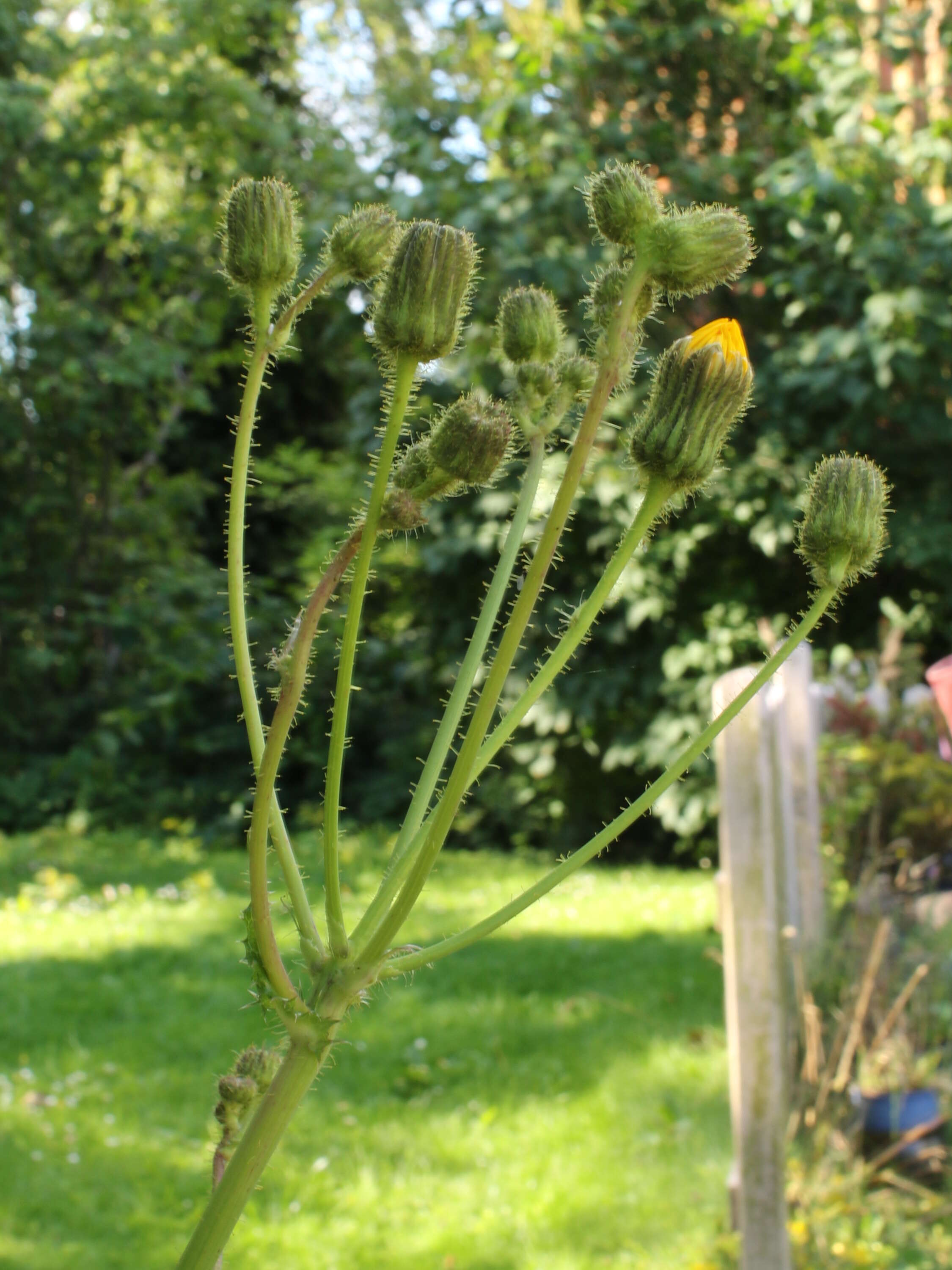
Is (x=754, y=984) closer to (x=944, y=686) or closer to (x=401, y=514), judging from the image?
(x=944, y=686)

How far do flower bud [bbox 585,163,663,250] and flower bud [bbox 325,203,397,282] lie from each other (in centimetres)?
13

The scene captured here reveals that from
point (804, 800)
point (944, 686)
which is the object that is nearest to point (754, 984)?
point (804, 800)

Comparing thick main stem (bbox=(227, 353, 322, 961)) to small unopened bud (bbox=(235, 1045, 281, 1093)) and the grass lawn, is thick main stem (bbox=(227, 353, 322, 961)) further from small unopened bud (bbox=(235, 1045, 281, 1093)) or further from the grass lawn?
the grass lawn

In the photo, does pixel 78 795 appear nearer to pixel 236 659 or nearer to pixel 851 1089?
pixel 851 1089

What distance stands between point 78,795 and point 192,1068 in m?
4.01

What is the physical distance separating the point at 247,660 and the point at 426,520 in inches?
4.4

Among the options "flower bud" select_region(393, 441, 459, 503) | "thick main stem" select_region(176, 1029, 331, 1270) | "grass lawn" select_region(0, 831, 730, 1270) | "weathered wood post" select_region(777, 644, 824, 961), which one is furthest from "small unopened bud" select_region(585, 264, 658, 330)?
"weathered wood post" select_region(777, 644, 824, 961)

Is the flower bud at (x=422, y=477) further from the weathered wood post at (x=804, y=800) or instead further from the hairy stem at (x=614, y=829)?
the weathered wood post at (x=804, y=800)

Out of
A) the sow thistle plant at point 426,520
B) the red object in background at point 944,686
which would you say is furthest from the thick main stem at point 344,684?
the red object in background at point 944,686

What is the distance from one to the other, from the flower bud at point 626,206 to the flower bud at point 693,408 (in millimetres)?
51

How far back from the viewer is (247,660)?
52cm

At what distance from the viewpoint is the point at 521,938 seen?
16.1 ft

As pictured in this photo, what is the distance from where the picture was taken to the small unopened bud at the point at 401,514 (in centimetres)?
54

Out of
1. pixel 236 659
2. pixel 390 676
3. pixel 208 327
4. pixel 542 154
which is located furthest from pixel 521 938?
pixel 208 327
